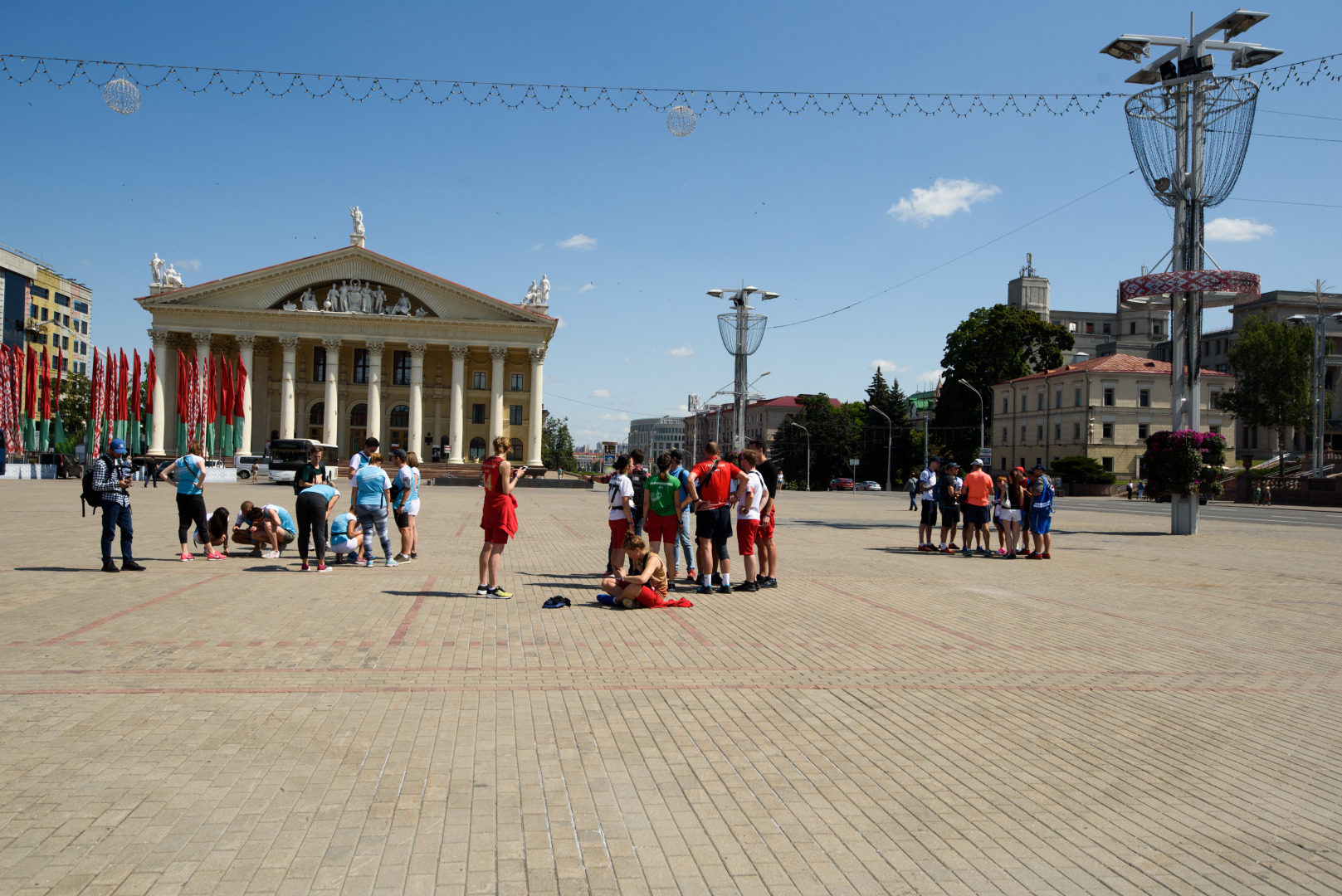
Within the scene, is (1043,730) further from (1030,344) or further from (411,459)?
(1030,344)

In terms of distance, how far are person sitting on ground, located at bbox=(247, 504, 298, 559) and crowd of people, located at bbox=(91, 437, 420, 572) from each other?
0.01m

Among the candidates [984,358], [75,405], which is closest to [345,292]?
[75,405]

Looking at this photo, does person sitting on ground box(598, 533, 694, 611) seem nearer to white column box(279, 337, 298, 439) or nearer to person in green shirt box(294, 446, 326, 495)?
person in green shirt box(294, 446, 326, 495)

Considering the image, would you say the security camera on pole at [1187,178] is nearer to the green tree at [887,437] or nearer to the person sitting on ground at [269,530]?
the person sitting on ground at [269,530]

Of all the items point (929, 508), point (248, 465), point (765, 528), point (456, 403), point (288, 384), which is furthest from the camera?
point (456, 403)

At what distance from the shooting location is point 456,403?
76938 millimetres

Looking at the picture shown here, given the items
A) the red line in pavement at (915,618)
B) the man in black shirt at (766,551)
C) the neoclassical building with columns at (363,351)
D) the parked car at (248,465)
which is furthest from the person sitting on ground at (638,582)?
the neoclassical building with columns at (363,351)

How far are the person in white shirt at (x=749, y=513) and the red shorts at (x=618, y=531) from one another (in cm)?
144

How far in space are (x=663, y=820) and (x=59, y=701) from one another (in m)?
4.18

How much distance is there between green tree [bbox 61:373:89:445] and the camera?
256ft

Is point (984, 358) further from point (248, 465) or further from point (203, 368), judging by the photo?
point (203, 368)

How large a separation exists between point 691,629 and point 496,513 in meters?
2.82

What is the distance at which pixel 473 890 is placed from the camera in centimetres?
349

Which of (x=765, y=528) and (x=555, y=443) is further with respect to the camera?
(x=555, y=443)
